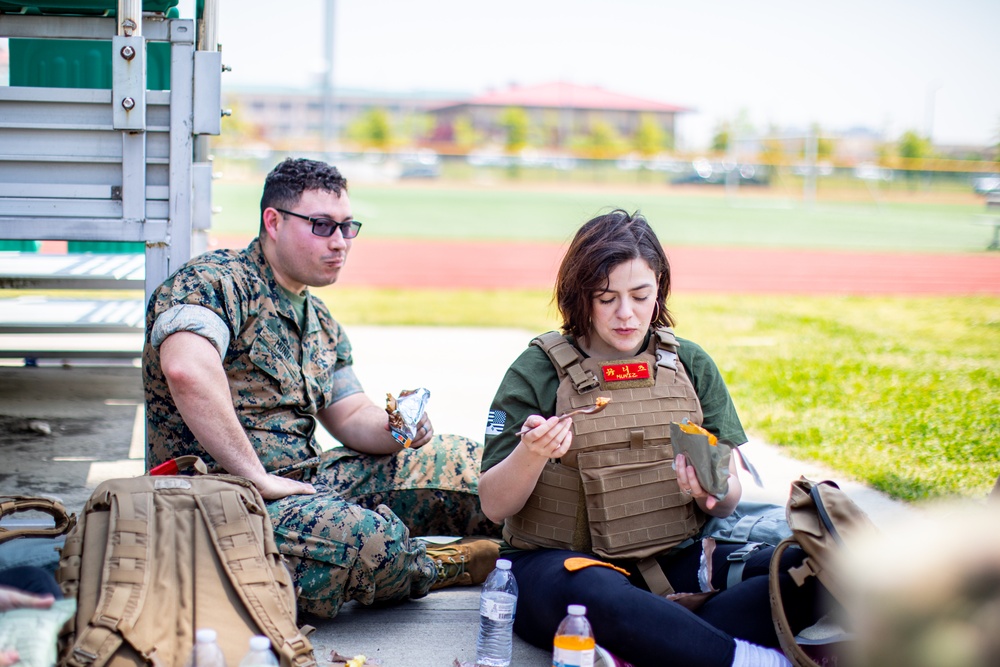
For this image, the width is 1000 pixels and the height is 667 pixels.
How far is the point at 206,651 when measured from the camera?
2.43 m

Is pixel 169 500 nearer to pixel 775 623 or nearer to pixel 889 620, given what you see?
pixel 775 623

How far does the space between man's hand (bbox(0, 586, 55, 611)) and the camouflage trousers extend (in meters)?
0.82

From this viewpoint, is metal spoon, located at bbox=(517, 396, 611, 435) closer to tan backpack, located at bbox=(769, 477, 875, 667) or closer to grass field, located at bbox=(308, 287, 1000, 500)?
grass field, located at bbox=(308, 287, 1000, 500)

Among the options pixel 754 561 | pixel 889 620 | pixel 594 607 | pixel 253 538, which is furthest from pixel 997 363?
pixel 889 620

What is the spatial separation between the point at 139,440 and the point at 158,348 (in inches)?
104

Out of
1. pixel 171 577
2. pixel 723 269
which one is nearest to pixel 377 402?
pixel 171 577

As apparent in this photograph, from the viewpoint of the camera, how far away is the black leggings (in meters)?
2.77

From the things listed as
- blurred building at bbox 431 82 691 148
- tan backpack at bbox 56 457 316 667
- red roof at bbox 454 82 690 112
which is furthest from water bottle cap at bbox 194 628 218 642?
red roof at bbox 454 82 690 112

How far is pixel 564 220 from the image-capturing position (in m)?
39.1

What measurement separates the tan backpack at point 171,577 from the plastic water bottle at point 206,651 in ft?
0.55

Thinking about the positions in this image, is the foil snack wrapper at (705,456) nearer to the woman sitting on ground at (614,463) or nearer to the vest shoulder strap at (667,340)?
the woman sitting on ground at (614,463)

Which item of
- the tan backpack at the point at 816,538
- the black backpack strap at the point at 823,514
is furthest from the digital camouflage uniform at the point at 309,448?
the black backpack strap at the point at 823,514

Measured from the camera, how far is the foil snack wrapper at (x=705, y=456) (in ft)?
9.78

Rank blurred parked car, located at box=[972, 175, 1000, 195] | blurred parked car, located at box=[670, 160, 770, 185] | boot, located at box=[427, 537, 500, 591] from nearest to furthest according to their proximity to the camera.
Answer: boot, located at box=[427, 537, 500, 591]
blurred parked car, located at box=[972, 175, 1000, 195]
blurred parked car, located at box=[670, 160, 770, 185]
